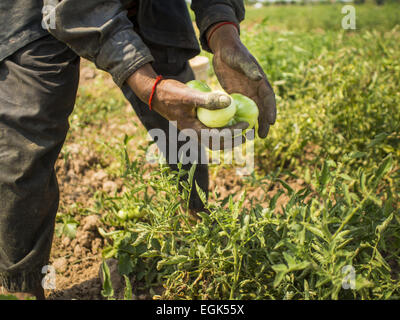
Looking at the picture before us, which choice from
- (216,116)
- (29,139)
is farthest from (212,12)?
(29,139)

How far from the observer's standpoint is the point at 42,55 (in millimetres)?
1526

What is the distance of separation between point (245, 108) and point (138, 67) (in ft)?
1.44

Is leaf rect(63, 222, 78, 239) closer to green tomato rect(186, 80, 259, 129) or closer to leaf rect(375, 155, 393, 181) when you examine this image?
green tomato rect(186, 80, 259, 129)

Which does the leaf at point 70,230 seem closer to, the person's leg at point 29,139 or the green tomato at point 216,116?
the person's leg at point 29,139

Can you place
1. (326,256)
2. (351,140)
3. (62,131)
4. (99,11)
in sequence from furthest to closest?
1. (351,140)
2. (62,131)
3. (99,11)
4. (326,256)

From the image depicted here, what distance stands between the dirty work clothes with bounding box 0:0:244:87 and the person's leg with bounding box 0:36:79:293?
73 millimetres

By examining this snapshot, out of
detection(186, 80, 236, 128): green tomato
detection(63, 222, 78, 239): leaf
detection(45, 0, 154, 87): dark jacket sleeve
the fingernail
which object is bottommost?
detection(63, 222, 78, 239): leaf

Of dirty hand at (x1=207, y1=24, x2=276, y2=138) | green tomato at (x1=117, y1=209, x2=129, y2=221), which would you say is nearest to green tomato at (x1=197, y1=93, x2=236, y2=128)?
dirty hand at (x1=207, y1=24, x2=276, y2=138)

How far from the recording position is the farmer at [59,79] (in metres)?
1.38

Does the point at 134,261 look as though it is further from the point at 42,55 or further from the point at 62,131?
the point at 42,55

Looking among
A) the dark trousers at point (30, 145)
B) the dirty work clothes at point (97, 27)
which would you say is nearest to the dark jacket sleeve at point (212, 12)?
the dirty work clothes at point (97, 27)

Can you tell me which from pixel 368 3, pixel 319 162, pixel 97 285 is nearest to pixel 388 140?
pixel 319 162

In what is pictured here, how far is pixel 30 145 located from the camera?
1.53 m

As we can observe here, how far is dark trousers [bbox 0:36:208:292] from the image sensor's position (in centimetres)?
152
